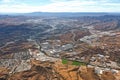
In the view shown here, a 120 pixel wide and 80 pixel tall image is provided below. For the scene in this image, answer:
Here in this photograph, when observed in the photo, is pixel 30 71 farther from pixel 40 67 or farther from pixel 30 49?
pixel 30 49

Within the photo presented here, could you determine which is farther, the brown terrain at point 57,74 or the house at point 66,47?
the house at point 66,47

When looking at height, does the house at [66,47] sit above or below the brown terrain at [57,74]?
below

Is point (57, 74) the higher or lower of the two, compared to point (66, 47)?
higher

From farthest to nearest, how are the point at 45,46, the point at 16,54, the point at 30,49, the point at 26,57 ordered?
the point at 45,46, the point at 30,49, the point at 16,54, the point at 26,57

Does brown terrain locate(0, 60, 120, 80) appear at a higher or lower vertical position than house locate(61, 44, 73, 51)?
higher

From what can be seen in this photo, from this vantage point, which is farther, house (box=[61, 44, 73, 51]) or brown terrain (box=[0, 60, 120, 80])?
house (box=[61, 44, 73, 51])

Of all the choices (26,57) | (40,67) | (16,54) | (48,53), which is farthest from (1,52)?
(40,67)

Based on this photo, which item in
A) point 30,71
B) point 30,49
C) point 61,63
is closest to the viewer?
point 30,71

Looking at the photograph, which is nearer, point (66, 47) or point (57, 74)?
point (57, 74)

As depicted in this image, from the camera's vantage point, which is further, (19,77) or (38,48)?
(38,48)
